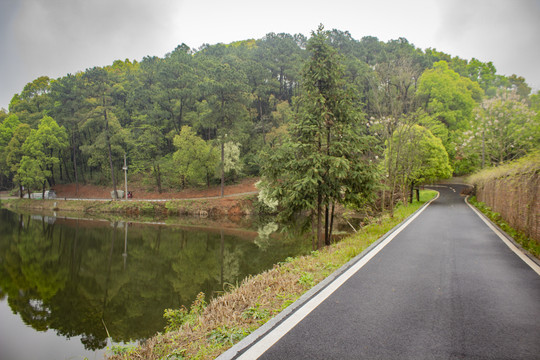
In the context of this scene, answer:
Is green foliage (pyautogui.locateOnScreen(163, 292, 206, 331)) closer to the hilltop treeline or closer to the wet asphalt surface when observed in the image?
the wet asphalt surface

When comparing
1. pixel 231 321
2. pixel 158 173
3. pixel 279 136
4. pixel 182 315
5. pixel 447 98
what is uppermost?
pixel 447 98

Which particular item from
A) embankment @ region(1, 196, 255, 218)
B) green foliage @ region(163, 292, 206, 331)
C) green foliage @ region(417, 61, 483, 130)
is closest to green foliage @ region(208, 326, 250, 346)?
green foliage @ region(163, 292, 206, 331)

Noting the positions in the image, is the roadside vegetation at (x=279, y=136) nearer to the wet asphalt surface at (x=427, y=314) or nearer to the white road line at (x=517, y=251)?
the wet asphalt surface at (x=427, y=314)

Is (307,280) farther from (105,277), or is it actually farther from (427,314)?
(105,277)

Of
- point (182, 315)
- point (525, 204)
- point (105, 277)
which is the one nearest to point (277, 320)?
point (182, 315)

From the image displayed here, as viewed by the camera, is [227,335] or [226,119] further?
[226,119]

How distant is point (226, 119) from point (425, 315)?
34.5 metres

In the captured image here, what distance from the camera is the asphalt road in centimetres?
296

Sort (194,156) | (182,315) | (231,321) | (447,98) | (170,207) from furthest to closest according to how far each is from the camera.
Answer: (447,98) → (194,156) → (170,207) → (182,315) → (231,321)

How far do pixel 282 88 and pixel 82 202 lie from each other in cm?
3575

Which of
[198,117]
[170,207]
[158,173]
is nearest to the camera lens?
[170,207]

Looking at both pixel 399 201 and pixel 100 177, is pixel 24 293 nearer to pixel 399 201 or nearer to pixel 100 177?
pixel 399 201

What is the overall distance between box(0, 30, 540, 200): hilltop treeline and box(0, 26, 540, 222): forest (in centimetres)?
16

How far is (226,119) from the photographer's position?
36.3m
